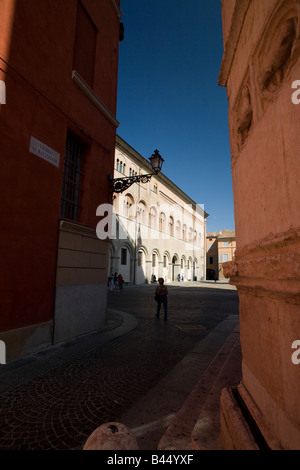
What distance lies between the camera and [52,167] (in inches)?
207

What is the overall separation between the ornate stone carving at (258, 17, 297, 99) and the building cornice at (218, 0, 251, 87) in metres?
0.74

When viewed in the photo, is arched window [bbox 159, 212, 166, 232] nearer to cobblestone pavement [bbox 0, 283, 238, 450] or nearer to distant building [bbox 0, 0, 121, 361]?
distant building [bbox 0, 0, 121, 361]

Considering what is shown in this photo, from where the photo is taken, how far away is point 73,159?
6473 mm

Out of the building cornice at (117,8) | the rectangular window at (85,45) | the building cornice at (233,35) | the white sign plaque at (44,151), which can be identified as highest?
the building cornice at (117,8)

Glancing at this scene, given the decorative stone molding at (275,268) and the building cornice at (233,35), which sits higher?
the building cornice at (233,35)

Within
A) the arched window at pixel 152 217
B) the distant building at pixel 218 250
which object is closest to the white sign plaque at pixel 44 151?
the arched window at pixel 152 217

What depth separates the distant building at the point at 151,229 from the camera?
23109mm

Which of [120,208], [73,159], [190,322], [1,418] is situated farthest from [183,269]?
[1,418]

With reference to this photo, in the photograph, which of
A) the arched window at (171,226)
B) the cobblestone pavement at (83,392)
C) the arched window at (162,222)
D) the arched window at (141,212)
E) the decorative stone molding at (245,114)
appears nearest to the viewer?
the decorative stone molding at (245,114)

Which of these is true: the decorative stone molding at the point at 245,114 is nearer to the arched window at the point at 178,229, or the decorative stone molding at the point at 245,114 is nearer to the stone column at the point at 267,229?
the stone column at the point at 267,229

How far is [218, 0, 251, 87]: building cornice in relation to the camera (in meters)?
1.81

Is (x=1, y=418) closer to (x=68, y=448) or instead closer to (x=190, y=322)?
(x=68, y=448)

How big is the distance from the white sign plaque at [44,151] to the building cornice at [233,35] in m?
3.73
